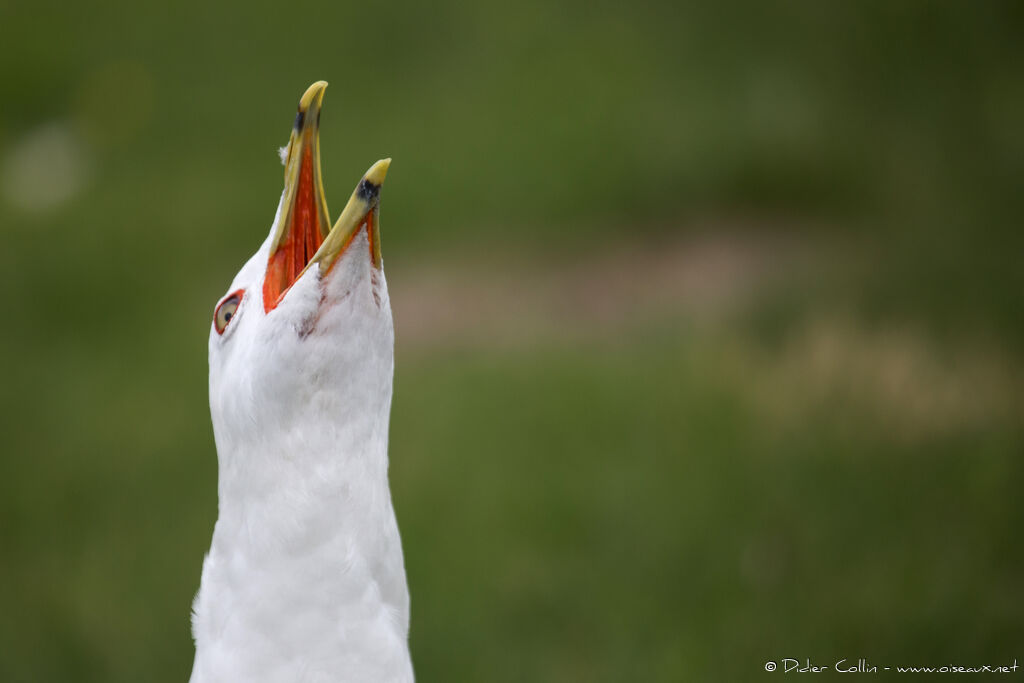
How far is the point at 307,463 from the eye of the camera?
240cm

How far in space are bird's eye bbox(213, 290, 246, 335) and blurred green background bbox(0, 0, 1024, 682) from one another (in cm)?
251

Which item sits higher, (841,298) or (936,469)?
(841,298)

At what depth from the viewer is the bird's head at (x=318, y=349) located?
7.60 feet

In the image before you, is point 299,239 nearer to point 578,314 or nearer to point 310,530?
point 310,530

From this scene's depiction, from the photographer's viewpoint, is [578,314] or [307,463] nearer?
[307,463]

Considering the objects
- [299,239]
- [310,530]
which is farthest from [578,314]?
[310,530]

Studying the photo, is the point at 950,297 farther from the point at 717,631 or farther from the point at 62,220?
the point at 62,220

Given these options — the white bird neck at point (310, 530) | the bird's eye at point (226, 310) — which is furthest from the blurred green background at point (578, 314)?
the bird's eye at point (226, 310)

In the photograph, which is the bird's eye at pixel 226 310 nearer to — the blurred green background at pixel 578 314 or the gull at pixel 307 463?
the gull at pixel 307 463

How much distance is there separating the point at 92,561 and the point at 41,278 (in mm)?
3755

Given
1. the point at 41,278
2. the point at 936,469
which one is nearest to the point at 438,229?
the point at 41,278

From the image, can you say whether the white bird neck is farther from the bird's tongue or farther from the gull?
the bird's tongue

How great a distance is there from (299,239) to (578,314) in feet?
15.3

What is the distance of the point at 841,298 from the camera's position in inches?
240
